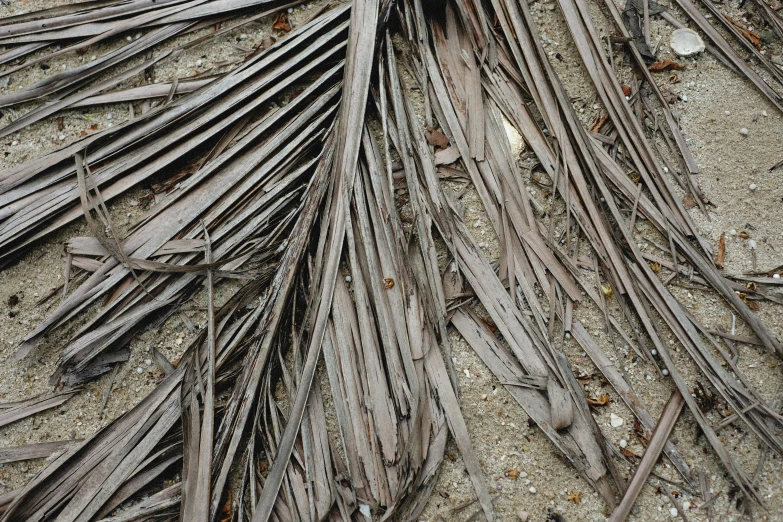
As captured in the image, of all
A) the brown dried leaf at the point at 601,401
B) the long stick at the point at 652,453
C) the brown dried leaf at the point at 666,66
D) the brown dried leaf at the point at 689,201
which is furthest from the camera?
the brown dried leaf at the point at 666,66

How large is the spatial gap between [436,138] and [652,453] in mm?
1007

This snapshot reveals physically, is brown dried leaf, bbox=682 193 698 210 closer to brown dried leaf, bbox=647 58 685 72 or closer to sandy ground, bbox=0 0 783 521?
sandy ground, bbox=0 0 783 521

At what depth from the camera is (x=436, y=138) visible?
1728 mm

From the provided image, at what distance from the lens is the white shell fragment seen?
1.83 meters

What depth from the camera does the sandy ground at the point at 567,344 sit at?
1501mm

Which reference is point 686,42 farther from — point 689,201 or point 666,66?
point 689,201

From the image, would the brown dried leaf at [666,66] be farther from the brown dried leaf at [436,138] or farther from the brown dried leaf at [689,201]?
the brown dried leaf at [436,138]

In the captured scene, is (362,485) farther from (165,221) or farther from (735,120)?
(735,120)

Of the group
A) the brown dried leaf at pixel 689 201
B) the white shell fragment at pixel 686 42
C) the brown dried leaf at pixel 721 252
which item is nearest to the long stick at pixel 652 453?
the brown dried leaf at pixel 721 252

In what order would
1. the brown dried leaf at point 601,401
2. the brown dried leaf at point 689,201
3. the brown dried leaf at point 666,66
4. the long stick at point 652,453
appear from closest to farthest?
1. the long stick at point 652,453
2. the brown dried leaf at point 601,401
3. the brown dried leaf at point 689,201
4. the brown dried leaf at point 666,66

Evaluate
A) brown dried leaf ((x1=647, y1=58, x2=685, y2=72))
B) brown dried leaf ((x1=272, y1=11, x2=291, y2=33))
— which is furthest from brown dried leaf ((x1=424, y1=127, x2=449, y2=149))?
brown dried leaf ((x1=647, y1=58, x2=685, y2=72))

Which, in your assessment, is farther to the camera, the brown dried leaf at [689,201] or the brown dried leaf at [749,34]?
the brown dried leaf at [749,34]

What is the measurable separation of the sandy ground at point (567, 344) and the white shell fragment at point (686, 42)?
0.03 meters

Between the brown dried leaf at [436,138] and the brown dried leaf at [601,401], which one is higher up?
the brown dried leaf at [436,138]
